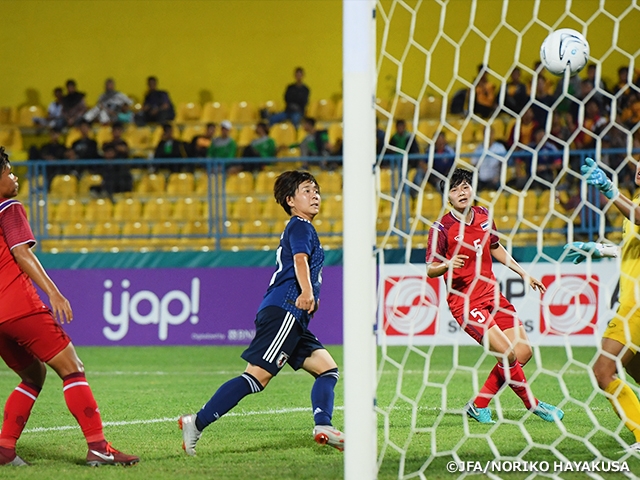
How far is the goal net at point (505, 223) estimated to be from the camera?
189 inches

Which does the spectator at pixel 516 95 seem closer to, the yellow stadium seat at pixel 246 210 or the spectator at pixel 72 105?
the yellow stadium seat at pixel 246 210

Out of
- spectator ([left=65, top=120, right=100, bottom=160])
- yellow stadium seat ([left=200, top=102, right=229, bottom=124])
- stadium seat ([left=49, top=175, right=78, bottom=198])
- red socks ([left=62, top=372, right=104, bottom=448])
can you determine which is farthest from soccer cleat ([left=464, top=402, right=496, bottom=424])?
yellow stadium seat ([left=200, top=102, right=229, bottom=124])

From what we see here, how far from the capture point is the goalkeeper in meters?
4.86

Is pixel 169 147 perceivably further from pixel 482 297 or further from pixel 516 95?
pixel 482 297

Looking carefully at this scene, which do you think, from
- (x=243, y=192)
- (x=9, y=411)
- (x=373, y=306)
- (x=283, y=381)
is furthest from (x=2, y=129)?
(x=373, y=306)

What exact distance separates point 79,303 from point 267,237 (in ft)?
9.53

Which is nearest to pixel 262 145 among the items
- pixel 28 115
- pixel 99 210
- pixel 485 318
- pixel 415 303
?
pixel 99 210

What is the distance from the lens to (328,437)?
208 inches

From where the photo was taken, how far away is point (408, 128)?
16.6m

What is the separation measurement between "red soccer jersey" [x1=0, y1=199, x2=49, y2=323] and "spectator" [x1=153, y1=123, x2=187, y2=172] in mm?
11609

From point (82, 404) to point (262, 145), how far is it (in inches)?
454

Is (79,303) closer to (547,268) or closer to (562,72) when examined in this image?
(547,268)

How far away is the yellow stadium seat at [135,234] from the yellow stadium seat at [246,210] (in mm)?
1416

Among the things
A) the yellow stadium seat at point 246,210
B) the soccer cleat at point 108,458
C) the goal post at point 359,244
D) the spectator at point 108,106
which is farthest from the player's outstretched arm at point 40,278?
the spectator at point 108,106
